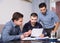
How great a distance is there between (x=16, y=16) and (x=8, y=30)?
0.90ft

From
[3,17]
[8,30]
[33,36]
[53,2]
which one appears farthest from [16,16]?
[53,2]

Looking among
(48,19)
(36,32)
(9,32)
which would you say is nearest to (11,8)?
(48,19)

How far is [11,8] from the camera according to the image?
4.01 meters

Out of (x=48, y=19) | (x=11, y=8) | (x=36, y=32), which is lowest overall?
(x=36, y=32)

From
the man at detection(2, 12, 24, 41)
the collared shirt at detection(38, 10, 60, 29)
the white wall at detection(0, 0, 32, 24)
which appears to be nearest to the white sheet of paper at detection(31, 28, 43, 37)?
the man at detection(2, 12, 24, 41)

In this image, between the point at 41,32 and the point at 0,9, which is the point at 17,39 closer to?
the point at 41,32

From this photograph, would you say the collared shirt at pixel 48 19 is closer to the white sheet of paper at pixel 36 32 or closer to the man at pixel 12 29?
the white sheet of paper at pixel 36 32

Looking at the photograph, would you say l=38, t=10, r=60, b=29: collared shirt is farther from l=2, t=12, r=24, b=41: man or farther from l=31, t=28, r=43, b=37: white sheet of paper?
l=2, t=12, r=24, b=41: man

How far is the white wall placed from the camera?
3887 mm

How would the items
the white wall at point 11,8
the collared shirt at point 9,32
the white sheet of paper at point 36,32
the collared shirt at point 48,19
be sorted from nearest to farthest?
the collared shirt at point 9,32, the white sheet of paper at point 36,32, the collared shirt at point 48,19, the white wall at point 11,8

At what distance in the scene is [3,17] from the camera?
3.90 m

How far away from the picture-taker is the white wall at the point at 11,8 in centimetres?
389

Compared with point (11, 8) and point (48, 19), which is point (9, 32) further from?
point (11, 8)

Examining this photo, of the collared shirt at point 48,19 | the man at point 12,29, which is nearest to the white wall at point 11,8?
the collared shirt at point 48,19
